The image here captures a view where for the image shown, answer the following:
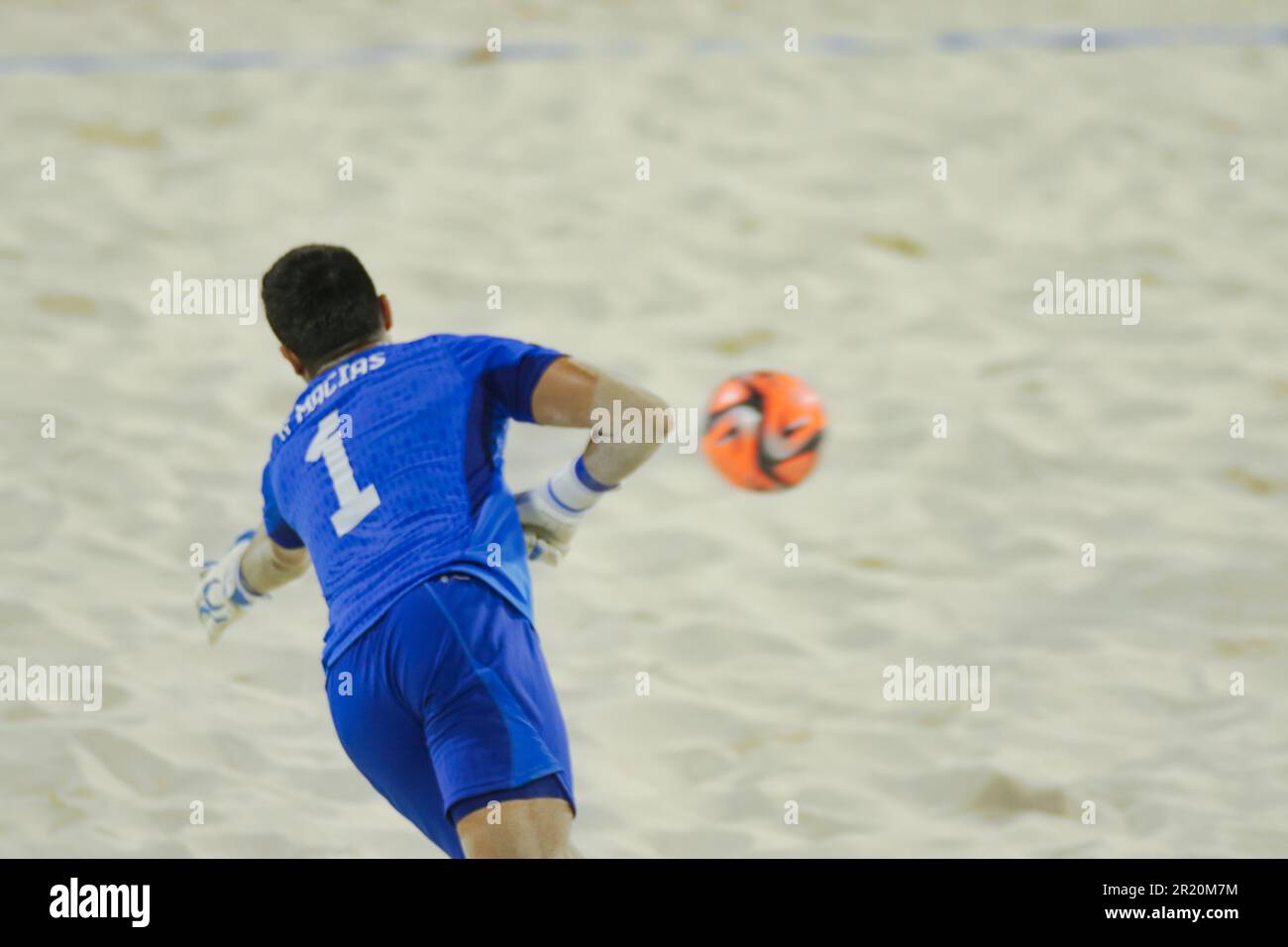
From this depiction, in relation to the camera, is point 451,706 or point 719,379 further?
point 719,379

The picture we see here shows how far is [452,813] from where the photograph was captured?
2.67 meters

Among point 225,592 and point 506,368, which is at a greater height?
A: point 506,368

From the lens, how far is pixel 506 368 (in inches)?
115

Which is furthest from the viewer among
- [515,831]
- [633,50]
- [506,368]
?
[633,50]

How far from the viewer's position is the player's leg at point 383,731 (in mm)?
2762

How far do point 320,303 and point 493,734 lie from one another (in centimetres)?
85

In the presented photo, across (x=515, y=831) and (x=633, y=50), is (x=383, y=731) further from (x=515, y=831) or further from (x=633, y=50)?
(x=633, y=50)

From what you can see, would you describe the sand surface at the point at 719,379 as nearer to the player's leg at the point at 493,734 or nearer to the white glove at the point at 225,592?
the white glove at the point at 225,592

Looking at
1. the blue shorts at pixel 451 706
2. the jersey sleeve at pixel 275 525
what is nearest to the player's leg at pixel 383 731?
the blue shorts at pixel 451 706

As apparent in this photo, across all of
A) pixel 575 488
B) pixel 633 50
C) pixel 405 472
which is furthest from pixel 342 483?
pixel 633 50

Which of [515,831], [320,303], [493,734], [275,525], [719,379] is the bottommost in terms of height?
[515,831]

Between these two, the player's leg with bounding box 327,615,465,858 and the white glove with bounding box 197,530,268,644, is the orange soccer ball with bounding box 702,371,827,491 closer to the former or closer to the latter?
the player's leg with bounding box 327,615,465,858
